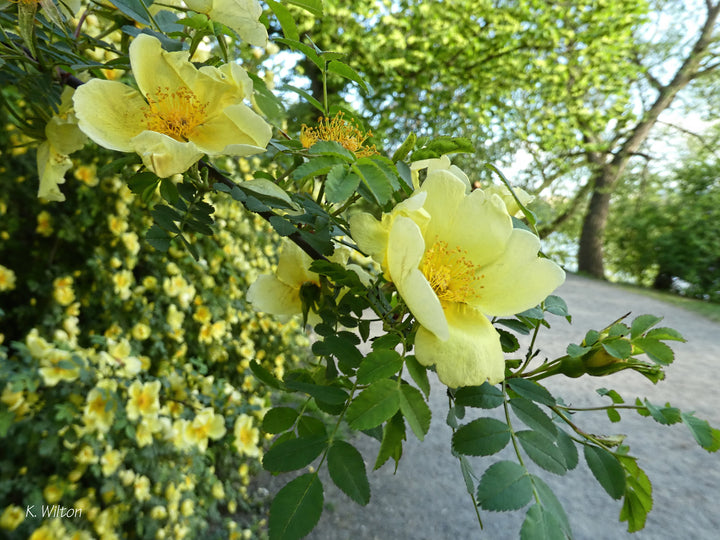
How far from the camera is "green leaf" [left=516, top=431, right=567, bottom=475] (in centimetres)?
49

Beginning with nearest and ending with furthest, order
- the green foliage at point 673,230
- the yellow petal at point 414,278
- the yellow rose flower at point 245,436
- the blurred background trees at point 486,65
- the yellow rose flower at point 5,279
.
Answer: the yellow petal at point 414,278 < the yellow rose flower at point 5,279 < the yellow rose flower at point 245,436 < the blurred background trees at point 486,65 < the green foliage at point 673,230

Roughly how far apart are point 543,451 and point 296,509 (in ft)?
0.93

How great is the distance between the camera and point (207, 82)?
0.55 m

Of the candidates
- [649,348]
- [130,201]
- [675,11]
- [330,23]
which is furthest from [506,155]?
[649,348]

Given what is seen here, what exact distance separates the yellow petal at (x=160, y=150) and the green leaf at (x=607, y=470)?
0.58m

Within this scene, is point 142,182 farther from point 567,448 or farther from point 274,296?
point 567,448

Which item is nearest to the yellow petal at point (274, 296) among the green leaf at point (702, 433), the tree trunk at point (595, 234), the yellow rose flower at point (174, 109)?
the yellow rose flower at point (174, 109)

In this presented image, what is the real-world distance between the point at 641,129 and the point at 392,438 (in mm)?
11259

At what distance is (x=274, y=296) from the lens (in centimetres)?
68

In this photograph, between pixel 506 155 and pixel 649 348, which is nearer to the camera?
pixel 649 348

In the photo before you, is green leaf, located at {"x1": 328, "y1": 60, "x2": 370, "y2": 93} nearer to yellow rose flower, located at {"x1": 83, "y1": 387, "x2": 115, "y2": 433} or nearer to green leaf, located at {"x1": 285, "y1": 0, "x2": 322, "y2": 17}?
green leaf, located at {"x1": 285, "y1": 0, "x2": 322, "y2": 17}

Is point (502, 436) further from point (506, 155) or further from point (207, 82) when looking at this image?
point (506, 155)

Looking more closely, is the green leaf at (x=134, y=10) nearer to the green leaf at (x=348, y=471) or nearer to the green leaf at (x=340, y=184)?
the green leaf at (x=340, y=184)

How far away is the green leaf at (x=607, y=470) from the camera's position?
21.1 inches
